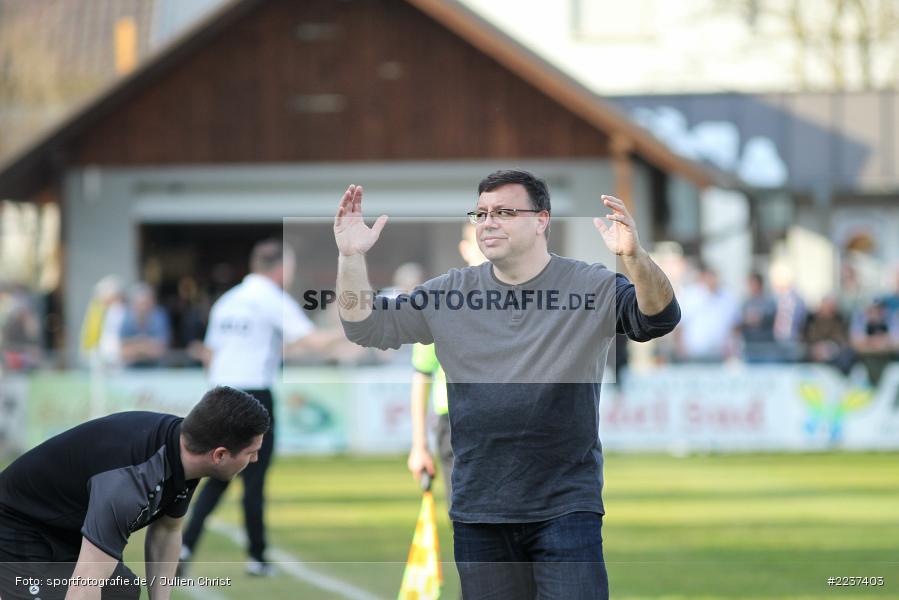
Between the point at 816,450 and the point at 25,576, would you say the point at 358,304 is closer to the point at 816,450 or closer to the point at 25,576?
the point at 25,576

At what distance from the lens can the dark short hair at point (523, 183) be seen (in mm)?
5844

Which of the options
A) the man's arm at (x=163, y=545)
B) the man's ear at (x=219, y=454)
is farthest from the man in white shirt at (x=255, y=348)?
the man's ear at (x=219, y=454)

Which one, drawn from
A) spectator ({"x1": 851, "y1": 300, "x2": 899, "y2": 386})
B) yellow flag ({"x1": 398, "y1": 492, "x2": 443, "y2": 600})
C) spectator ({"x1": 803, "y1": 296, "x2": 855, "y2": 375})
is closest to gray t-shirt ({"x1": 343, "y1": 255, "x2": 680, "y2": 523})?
yellow flag ({"x1": 398, "y1": 492, "x2": 443, "y2": 600})

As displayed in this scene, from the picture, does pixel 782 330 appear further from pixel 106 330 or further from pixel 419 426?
pixel 419 426

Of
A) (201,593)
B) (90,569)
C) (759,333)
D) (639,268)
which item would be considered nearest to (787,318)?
(759,333)

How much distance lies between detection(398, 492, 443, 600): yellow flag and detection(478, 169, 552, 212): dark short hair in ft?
7.89

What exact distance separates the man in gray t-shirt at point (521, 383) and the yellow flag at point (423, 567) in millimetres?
1778

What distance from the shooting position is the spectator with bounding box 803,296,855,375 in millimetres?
21625

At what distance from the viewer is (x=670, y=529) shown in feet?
43.9

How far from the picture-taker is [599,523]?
5852 mm

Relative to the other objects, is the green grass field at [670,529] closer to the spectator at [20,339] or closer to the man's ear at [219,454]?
the man's ear at [219,454]

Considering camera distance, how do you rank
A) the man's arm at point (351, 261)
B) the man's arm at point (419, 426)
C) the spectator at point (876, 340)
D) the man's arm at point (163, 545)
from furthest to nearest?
1. the spectator at point (876, 340)
2. the man's arm at point (419, 426)
3. the man's arm at point (163, 545)
4. the man's arm at point (351, 261)

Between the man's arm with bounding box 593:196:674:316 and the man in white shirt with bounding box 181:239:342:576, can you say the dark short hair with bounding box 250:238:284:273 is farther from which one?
the man's arm with bounding box 593:196:674:316

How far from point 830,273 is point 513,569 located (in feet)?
94.3
